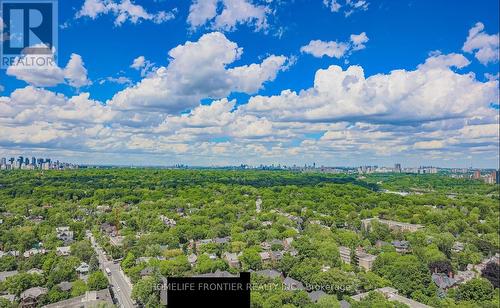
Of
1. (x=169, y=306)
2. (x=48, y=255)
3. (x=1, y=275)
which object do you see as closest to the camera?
(x=169, y=306)

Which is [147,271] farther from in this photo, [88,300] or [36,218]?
[36,218]

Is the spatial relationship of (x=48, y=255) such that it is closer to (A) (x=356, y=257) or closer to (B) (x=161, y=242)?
(B) (x=161, y=242)

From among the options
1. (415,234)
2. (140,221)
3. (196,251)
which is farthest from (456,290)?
(140,221)

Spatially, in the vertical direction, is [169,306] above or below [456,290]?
above

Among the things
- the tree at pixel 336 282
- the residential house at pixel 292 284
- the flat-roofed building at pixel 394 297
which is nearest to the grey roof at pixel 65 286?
the residential house at pixel 292 284

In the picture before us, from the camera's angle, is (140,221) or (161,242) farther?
(140,221)

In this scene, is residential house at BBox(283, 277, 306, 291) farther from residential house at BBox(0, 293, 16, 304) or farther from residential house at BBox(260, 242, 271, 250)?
residential house at BBox(0, 293, 16, 304)

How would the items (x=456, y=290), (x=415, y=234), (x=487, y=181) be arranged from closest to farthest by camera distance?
(x=456, y=290) → (x=415, y=234) → (x=487, y=181)
